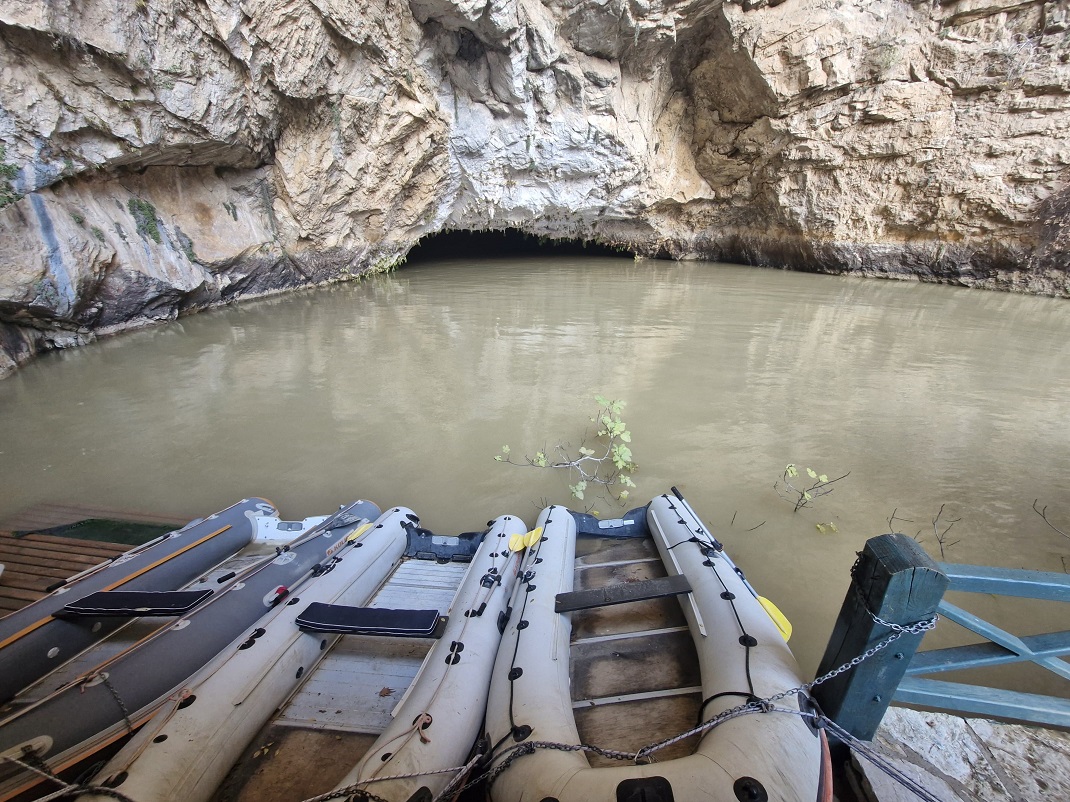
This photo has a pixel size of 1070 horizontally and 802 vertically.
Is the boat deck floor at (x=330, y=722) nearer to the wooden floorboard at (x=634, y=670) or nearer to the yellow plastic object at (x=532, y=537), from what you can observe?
the yellow plastic object at (x=532, y=537)

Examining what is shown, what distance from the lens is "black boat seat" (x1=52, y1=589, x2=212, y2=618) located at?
1.91 m

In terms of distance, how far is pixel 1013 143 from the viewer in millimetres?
9930

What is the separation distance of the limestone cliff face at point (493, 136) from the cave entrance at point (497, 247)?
2.96m

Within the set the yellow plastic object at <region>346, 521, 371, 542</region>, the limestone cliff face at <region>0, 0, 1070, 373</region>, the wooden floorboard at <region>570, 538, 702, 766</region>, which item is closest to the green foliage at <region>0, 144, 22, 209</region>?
the limestone cliff face at <region>0, 0, 1070, 373</region>

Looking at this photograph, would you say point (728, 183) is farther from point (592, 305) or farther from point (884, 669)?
point (884, 669)

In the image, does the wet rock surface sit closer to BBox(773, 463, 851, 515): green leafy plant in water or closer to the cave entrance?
BBox(773, 463, 851, 515): green leafy plant in water

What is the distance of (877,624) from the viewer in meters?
1.23

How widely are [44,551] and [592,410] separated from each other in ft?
13.0

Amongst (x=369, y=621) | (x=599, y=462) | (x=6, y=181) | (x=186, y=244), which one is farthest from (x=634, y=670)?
(x=186, y=244)

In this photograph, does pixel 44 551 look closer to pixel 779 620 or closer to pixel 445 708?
pixel 445 708

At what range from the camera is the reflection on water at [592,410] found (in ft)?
9.98

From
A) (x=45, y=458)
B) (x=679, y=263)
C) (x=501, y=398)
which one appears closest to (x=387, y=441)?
(x=501, y=398)

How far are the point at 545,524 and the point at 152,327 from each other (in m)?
8.45

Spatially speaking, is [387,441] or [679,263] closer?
[387,441]
